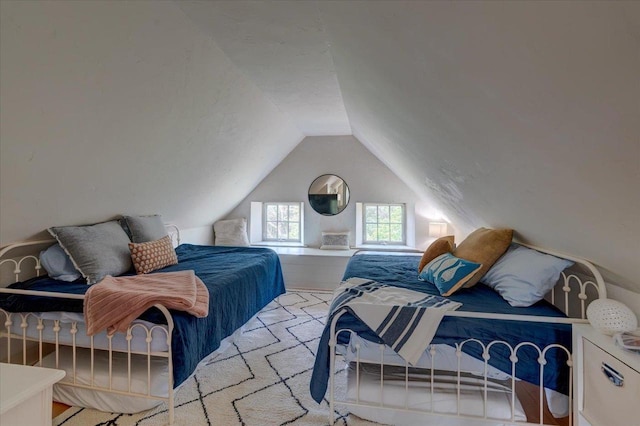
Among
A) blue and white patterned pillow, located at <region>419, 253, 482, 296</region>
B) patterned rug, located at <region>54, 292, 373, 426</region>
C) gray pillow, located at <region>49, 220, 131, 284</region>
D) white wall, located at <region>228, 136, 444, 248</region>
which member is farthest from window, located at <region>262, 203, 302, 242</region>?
blue and white patterned pillow, located at <region>419, 253, 482, 296</region>

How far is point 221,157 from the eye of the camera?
3.34 m

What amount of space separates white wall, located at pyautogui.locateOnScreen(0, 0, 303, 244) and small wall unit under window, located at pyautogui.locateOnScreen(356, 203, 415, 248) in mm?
2362

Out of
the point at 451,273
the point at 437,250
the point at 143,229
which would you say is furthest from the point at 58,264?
the point at 437,250

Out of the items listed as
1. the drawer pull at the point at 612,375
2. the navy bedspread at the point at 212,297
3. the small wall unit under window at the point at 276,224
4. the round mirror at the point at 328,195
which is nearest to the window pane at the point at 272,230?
the small wall unit under window at the point at 276,224

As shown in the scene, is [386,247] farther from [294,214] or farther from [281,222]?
[281,222]

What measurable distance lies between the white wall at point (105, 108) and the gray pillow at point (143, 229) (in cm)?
13

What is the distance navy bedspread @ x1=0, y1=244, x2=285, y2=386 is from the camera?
1682 mm

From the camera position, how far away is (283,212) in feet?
16.9

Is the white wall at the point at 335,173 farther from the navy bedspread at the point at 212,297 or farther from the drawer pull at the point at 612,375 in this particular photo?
the drawer pull at the point at 612,375

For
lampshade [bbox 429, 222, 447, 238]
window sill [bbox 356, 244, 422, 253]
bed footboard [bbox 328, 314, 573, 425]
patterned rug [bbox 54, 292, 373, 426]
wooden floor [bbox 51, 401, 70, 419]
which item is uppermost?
lampshade [bbox 429, 222, 447, 238]

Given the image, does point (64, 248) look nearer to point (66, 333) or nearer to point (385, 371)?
point (66, 333)

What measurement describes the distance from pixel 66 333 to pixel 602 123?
261 centimetres

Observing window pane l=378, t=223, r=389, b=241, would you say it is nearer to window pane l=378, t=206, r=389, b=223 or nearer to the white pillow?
window pane l=378, t=206, r=389, b=223

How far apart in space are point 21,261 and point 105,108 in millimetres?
1319
